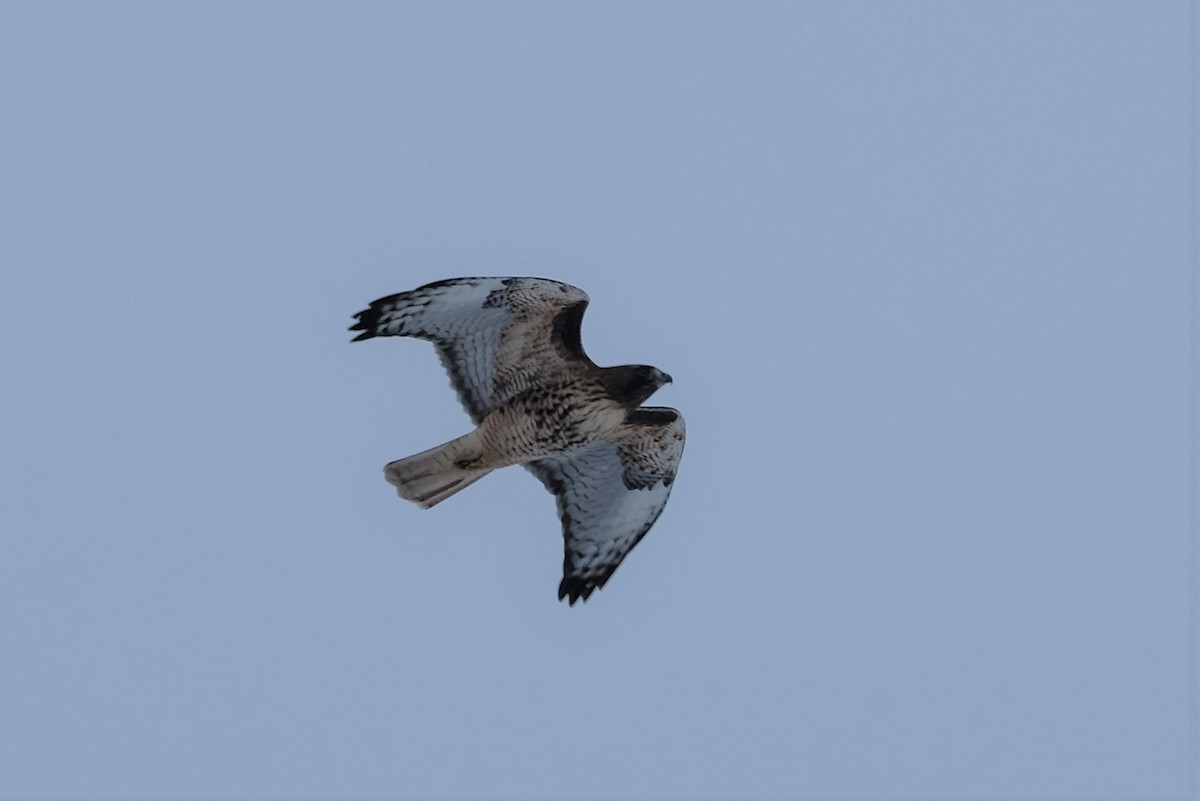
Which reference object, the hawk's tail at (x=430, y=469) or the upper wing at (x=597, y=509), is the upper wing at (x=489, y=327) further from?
the upper wing at (x=597, y=509)

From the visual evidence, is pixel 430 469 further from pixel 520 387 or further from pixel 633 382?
pixel 633 382

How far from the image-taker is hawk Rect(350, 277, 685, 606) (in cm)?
1306

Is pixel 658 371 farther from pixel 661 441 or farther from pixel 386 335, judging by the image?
pixel 386 335

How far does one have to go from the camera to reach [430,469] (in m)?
13.4

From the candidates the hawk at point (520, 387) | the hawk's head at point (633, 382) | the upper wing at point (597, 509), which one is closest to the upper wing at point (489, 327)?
the hawk at point (520, 387)

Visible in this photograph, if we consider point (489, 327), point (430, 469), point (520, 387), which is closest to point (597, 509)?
point (520, 387)

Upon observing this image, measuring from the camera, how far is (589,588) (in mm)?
14180

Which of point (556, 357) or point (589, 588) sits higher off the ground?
point (556, 357)

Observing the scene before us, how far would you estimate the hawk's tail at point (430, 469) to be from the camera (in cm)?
1338

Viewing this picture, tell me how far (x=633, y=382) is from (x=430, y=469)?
1.51m

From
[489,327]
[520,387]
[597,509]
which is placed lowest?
[597,509]

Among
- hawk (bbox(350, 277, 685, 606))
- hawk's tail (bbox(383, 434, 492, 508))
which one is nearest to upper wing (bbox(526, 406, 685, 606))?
hawk (bbox(350, 277, 685, 606))

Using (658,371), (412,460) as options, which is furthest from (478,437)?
(658,371)

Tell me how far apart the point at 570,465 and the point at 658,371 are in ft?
4.51
